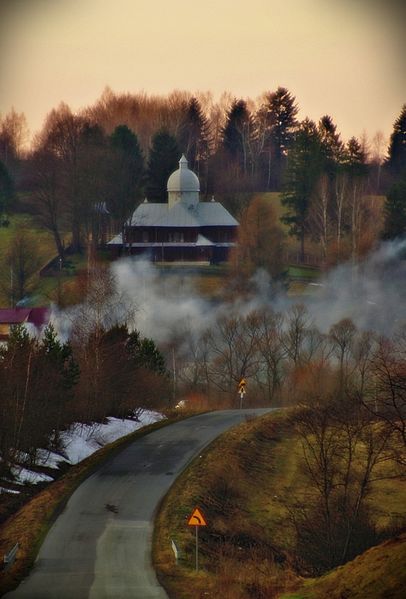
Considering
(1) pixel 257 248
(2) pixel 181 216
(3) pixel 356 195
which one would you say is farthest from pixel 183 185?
(3) pixel 356 195

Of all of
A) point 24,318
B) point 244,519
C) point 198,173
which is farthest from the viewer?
point 198,173

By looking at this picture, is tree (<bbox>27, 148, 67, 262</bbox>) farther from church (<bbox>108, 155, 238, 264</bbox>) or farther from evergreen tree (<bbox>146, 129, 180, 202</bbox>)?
evergreen tree (<bbox>146, 129, 180, 202</bbox>)

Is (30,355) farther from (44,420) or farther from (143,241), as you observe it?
(143,241)

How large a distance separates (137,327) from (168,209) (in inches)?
680

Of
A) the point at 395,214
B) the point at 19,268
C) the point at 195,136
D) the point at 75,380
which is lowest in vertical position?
the point at 19,268

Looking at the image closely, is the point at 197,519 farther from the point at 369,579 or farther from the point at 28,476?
the point at 28,476

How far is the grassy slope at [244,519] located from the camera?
15.9 m

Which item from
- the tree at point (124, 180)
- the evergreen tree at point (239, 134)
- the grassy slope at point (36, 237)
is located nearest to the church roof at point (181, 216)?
the tree at point (124, 180)

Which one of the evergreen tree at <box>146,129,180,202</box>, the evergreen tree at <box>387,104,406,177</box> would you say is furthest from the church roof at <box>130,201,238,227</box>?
the evergreen tree at <box>387,104,406,177</box>

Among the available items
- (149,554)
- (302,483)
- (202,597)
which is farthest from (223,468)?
(202,597)

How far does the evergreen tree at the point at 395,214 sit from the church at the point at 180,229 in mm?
9105

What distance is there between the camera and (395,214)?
2323 inches

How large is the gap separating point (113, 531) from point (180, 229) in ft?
144

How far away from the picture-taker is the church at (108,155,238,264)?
61438 mm
